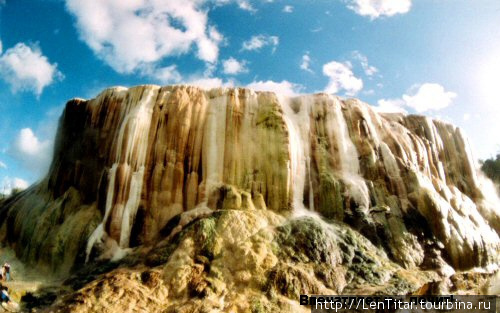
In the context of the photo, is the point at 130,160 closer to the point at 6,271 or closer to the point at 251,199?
the point at 251,199

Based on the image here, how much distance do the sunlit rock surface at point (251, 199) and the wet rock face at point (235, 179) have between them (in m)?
0.06

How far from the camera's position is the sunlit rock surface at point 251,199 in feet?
46.4

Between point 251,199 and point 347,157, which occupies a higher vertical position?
point 347,157

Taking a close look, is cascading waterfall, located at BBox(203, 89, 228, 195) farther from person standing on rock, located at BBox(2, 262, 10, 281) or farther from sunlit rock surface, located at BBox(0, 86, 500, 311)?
person standing on rock, located at BBox(2, 262, 10, 281)

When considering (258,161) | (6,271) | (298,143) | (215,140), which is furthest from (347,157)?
(6,271)

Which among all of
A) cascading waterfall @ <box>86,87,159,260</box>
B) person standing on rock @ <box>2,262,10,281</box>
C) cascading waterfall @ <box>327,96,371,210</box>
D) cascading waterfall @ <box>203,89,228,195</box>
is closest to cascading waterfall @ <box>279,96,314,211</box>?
cascading waterfall @ <box>327,96,371,210</box>

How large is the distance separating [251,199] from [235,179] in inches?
52.1

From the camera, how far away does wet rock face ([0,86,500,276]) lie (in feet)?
55.2

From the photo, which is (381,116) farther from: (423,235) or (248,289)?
(248,289)

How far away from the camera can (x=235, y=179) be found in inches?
708

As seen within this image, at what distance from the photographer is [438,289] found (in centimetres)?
1431

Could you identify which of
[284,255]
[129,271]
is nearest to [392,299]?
[284,255]

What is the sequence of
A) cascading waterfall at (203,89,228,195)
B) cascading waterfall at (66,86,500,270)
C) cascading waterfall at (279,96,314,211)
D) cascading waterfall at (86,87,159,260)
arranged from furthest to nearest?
cascading waterfall at (279,96,314,211) < cascading waterfall at (203,89,228,195) < cascading waterfall at (66,86,500,270) < cascading waterfall at (86,87,159,260)

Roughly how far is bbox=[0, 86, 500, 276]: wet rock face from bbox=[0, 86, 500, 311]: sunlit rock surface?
0.06m
